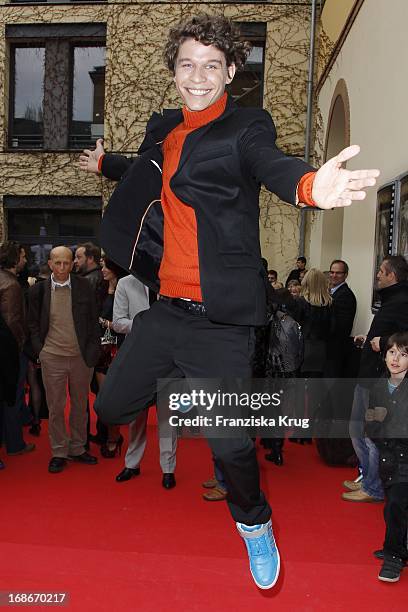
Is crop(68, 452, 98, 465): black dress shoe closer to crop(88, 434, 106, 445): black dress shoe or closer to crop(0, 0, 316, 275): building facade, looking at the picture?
crop(88, 434, 106, 445): black dress shoe

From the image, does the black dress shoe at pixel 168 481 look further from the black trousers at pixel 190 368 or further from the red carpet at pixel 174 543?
the black trousers at pixel 190 368

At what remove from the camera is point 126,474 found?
184 inches

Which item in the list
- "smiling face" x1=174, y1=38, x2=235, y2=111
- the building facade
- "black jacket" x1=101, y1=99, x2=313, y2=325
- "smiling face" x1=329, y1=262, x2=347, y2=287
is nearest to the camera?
"black jacket" x1=101, y1=99, x2=313, y2=325

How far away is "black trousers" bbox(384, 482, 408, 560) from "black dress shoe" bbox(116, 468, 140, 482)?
79.5 inches

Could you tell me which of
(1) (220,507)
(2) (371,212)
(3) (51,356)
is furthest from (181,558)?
(2) (371,212)

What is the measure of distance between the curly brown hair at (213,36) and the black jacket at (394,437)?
6.84ft

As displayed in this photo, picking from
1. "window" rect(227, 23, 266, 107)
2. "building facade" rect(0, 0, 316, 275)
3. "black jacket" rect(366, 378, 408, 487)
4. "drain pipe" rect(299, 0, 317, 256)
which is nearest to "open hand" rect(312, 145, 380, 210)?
"black jacket" rect(366, 378, 408, 487)

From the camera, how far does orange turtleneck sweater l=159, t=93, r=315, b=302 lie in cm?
221

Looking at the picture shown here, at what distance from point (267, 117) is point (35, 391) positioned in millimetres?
4605

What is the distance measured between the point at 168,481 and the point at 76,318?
1.38 meters

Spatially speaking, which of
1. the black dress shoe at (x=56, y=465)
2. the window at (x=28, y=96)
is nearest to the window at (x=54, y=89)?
the window at (x=28, y=96)

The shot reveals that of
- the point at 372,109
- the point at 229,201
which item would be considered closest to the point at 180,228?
the point at 229,201

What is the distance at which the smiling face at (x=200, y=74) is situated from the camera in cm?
219

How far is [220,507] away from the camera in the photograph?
4191 millimetres
